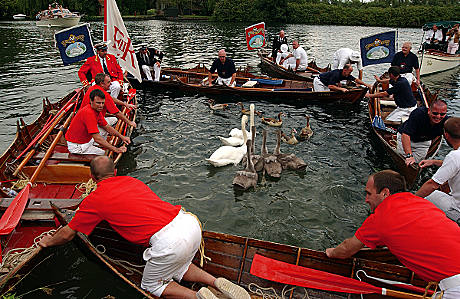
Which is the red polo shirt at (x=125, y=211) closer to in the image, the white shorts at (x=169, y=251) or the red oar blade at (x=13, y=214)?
the white shorts at (x=169, y=251)

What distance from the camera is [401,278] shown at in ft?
15.4

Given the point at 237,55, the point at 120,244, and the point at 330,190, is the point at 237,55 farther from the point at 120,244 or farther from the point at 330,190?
the point at 120,244

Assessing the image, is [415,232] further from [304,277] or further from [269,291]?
[269,291]

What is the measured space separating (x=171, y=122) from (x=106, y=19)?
4.58 m

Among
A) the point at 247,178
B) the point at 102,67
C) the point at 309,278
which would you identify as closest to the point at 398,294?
the point at 309,278

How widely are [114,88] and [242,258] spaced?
9.70 metres

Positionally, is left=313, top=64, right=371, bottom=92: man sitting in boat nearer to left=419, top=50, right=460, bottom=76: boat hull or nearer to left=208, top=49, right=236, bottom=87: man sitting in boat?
left=208, top=49, right=236, bottom=87: man sitting in boat

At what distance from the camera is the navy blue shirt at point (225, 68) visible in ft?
50.8

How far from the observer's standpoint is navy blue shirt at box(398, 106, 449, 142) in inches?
289

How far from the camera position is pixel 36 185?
6969 millimetres

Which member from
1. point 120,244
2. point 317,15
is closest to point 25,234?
point 120,244

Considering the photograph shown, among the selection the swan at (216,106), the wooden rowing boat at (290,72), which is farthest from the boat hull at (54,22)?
the swan at (216,106)

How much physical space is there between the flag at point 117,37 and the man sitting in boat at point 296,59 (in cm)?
1052

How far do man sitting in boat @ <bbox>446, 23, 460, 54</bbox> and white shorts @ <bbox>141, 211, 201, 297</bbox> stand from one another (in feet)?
83.9
